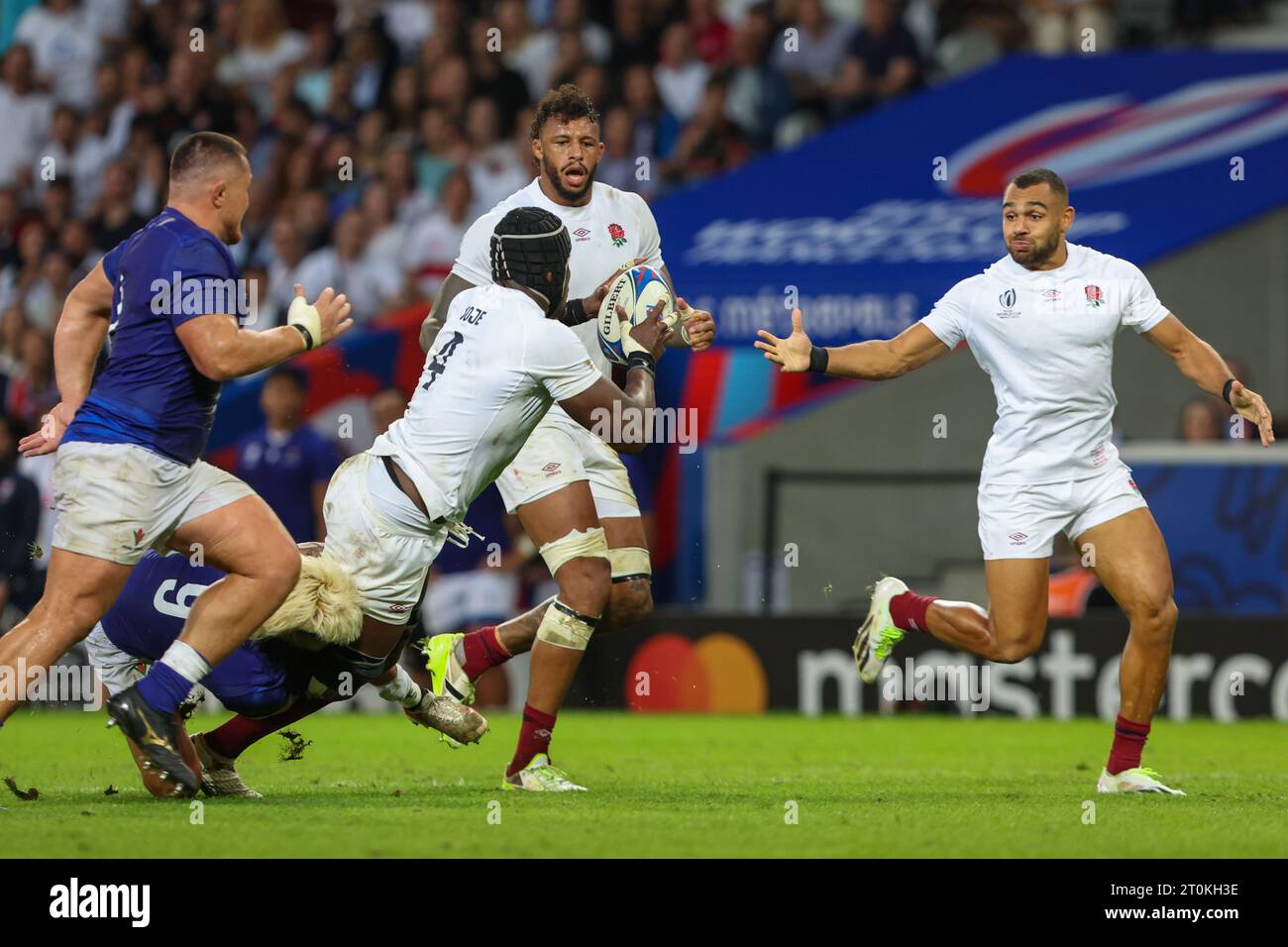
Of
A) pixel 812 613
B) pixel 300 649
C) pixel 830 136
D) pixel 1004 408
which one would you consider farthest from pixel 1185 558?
pixel 300 649

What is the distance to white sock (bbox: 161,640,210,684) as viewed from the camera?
6.79 metres

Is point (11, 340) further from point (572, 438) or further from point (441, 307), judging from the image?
point (572, 438)

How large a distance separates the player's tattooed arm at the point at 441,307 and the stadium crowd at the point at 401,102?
662 cm

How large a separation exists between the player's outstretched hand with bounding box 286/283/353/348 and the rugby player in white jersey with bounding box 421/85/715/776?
95cm

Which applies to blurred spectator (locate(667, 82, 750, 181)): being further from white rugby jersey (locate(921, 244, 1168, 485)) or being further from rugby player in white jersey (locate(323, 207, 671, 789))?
rugby player in white jersey (locate(323, 207, 671, 789))

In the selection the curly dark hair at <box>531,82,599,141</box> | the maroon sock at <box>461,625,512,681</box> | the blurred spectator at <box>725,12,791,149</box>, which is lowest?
the maroon sock at <box>461,625,512,681</box>

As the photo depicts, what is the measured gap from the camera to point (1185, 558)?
12820 mm

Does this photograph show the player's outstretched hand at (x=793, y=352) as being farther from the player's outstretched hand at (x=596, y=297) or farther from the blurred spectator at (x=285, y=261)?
the blurred spectator at (x=285, y=261)

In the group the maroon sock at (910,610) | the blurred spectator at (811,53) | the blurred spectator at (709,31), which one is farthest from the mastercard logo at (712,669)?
the blurred spectator at (709,31)

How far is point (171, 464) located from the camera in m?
6.93

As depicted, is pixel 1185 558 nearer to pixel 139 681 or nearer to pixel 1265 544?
pixel 1265 544

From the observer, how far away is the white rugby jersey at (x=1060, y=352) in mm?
7906

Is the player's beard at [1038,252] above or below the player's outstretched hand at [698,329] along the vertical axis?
above

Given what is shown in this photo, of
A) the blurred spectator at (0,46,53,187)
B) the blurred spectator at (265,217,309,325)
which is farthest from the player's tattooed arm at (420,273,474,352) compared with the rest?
the blurred spectator at (0,46,53,187)
